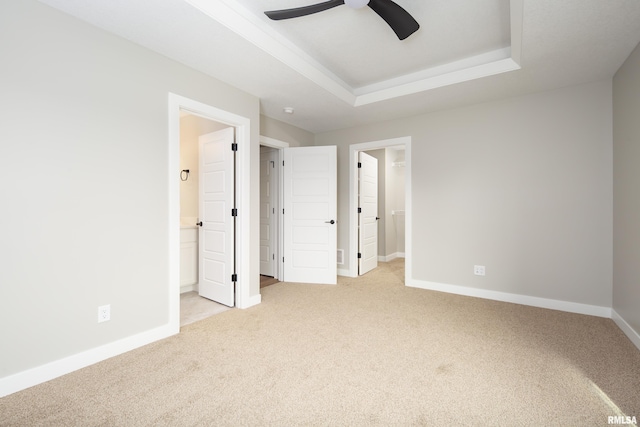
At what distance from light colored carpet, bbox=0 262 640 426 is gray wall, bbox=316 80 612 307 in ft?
1.85

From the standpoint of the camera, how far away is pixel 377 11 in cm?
196

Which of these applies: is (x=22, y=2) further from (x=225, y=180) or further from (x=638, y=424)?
(x=638, y=424)

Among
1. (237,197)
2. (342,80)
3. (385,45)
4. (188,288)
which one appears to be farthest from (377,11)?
(188,288)

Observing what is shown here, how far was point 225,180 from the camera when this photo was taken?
3277 mm

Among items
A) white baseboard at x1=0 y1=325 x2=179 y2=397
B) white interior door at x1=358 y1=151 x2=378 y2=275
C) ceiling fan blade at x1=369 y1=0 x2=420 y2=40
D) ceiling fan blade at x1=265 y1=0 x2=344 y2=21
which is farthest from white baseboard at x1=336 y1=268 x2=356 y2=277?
ceiling fan blade at x1=265 y1=0 x2=344 y2=21

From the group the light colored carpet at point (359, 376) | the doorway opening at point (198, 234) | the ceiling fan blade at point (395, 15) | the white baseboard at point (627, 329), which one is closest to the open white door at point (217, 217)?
the doorway opening at point (198, 234)

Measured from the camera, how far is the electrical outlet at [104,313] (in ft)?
6.95

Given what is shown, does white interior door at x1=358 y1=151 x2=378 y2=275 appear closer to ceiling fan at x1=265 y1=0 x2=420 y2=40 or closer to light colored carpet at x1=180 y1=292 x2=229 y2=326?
light colored carpet at x1=180 y1=292 x2=229 y2=326

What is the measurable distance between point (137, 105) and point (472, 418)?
10.2 feet

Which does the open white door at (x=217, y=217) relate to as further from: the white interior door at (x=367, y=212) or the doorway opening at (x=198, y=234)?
the white interior door at (x=367, y=212)

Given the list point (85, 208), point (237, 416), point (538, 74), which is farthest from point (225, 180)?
point (538, 74)

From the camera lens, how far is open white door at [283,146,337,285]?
14.0 ft

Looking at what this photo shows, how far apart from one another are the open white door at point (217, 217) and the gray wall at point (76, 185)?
2.52 feet

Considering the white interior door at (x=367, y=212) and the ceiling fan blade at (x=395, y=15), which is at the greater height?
the ceiling fan blade at (x=395, y=15)
